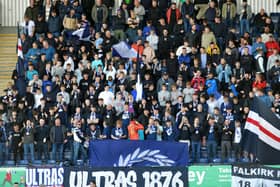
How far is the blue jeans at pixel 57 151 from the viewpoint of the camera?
32656mm

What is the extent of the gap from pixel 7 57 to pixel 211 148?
1143 centimetres

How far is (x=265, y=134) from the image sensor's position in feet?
59.6

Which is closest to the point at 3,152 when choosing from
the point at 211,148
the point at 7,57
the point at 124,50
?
the point at 124,50

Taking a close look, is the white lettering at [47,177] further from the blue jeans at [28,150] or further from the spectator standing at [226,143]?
the spectator standing at [226,143]

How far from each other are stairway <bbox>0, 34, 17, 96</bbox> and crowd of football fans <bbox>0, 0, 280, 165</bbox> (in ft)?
5.88

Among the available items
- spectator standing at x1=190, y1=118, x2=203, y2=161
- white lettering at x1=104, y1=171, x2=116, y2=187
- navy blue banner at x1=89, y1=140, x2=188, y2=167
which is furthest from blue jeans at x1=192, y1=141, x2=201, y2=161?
white lettering at x1=104, y1=171, x2=116, y2=187

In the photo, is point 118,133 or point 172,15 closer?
point 118,133

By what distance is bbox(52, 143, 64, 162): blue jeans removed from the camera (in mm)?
32656

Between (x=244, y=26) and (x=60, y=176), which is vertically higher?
(x=244, y=26)

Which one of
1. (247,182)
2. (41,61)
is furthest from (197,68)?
(247,182)

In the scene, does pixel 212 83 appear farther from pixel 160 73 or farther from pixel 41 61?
pixel 41 61

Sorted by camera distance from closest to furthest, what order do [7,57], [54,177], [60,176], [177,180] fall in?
[177,180]
[60,176]
[54,177]
[7,57]

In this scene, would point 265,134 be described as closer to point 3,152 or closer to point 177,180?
point 177,180

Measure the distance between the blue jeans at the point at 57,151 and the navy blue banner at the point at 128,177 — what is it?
5.05 meters
